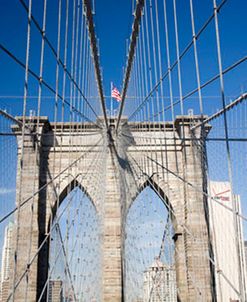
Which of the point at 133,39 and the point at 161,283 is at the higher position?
the point at 133,39

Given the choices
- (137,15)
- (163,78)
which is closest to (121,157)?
(163,78)

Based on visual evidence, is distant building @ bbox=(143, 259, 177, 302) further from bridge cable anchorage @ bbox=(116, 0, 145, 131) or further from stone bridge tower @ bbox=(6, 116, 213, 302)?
bridge cable anchorage @ bbox=(116, 0, 145, 131)

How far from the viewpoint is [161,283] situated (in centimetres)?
1515

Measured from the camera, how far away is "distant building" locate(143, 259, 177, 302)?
14.0 m

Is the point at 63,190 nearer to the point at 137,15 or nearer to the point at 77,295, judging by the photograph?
the point at 77,295

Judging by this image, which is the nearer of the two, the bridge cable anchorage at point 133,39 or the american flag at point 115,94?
the bridge cable anchorage at point 133,39

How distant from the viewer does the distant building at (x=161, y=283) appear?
46.1 ft

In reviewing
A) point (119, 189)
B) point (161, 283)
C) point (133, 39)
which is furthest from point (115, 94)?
point (161, 283)

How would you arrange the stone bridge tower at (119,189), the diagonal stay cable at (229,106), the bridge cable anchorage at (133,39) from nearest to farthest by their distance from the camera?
the bridge cable anchorage at (133,39), the diagonal stay cable at (229,106), the stone bridge tower at (119,189)

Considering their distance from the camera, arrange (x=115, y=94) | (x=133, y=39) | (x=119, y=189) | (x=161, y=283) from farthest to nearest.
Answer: (x=161, y=283), (x=115, y=94), (x=119, y=189), (x=133, y=39)

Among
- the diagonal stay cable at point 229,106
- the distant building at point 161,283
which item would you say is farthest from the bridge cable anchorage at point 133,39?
the distant building at point 161,283

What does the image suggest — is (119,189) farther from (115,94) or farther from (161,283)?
(161,283)

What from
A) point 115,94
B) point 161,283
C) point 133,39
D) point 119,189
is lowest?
point 161,283

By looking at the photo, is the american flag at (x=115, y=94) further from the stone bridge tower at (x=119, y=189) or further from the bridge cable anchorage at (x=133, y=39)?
the bridge cable anchorage at (x=133, y=39)
